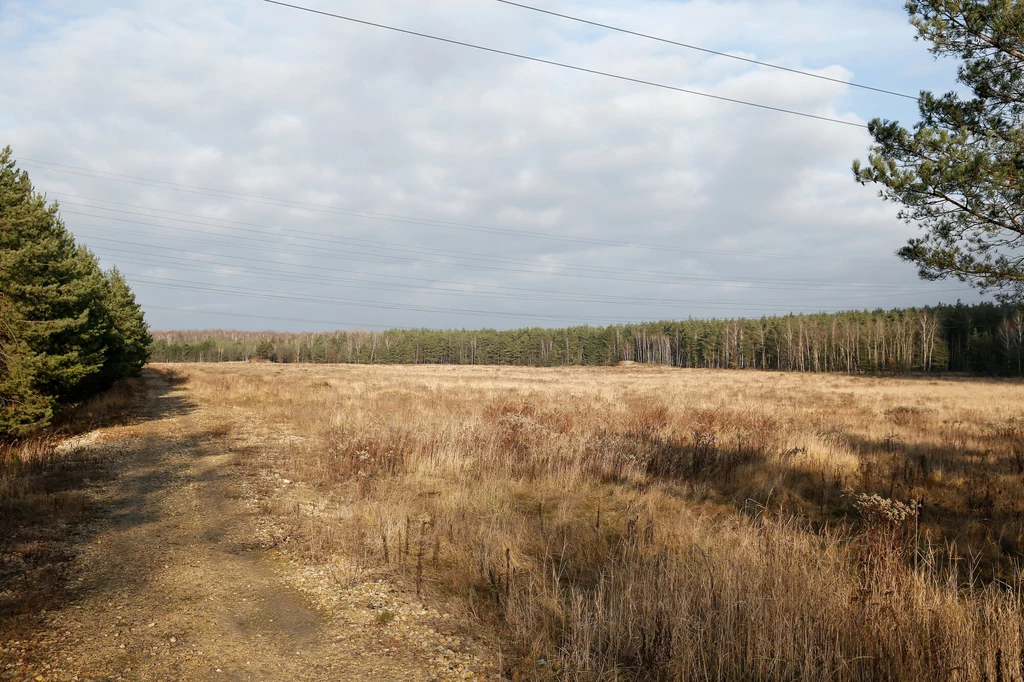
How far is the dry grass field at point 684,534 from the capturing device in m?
3.52

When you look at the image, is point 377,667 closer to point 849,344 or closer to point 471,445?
point 471,445

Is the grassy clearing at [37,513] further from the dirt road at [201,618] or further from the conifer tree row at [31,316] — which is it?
the conifer tree row at [31,316]

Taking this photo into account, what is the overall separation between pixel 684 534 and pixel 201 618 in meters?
4.73

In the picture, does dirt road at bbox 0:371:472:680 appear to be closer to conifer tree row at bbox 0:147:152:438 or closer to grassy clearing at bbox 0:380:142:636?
grassy clearing at bbox 0:380:142:636

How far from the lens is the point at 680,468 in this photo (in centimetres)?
945

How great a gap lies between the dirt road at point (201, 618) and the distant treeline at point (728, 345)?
69.1m

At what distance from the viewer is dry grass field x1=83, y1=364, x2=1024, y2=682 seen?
139 inches

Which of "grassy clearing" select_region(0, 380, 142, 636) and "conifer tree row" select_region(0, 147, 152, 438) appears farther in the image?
"conifer tree row" select_region(0, 147, 152, 438)

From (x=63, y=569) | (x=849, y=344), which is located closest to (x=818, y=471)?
(x=63, y=569)

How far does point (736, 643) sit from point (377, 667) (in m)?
2.56

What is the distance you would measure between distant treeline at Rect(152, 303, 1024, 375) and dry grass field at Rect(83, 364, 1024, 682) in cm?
6036

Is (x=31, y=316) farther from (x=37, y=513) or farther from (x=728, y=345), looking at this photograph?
(x=728, y=345)

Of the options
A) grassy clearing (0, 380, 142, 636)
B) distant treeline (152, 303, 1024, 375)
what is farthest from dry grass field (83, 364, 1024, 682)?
distant treeline (152, 303, 1024, 375)

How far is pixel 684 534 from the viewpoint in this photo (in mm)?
5676
